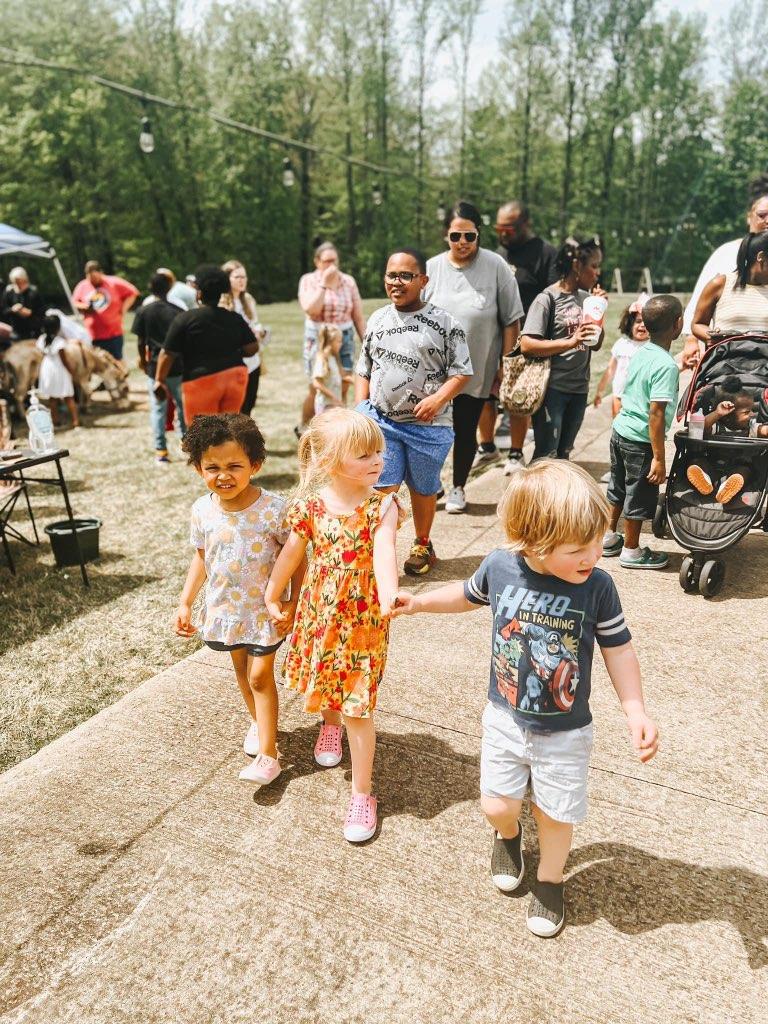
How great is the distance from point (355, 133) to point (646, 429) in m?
42.6

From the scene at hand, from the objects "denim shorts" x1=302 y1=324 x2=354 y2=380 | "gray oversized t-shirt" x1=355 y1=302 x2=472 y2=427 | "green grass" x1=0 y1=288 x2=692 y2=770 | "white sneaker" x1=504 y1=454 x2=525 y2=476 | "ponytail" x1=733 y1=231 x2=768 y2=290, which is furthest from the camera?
"denim shorts" x1=302 y1=324 x2=354 y2=380

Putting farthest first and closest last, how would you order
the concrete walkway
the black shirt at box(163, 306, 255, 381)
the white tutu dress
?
1. the white tutu dress
2. the black shirt at box(163, 306, 255, 381)
3. the concrete walkway

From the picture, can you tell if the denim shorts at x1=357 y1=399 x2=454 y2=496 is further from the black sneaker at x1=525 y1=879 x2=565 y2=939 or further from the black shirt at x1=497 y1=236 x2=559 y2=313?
the black shirt at x1=497 y1=236 x2=559 y2=313

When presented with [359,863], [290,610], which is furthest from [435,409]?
[359,863]

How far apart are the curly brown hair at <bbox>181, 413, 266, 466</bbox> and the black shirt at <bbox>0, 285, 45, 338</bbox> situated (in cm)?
893

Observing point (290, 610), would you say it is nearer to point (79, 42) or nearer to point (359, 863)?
point (359, 863)

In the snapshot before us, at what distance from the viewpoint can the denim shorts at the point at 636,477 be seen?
178 inches

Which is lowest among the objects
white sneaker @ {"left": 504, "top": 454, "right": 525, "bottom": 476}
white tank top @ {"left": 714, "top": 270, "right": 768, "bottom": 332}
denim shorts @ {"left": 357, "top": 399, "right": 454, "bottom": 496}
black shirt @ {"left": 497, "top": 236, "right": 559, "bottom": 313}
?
white sneaker @ {"left": 504, "top": 454, "right": 525, "bottom": 476}

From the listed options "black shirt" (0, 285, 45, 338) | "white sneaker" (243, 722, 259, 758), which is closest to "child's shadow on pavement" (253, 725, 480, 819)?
"white sneaker" (243, 722, 259, 758)

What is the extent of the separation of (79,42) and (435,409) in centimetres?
4278

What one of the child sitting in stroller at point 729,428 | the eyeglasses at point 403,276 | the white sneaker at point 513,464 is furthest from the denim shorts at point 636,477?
the white sneaker at point 513,464

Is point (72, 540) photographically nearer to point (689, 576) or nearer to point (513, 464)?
point (513, 464)

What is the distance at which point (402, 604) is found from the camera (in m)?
2.19

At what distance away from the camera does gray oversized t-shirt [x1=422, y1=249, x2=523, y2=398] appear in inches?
204
